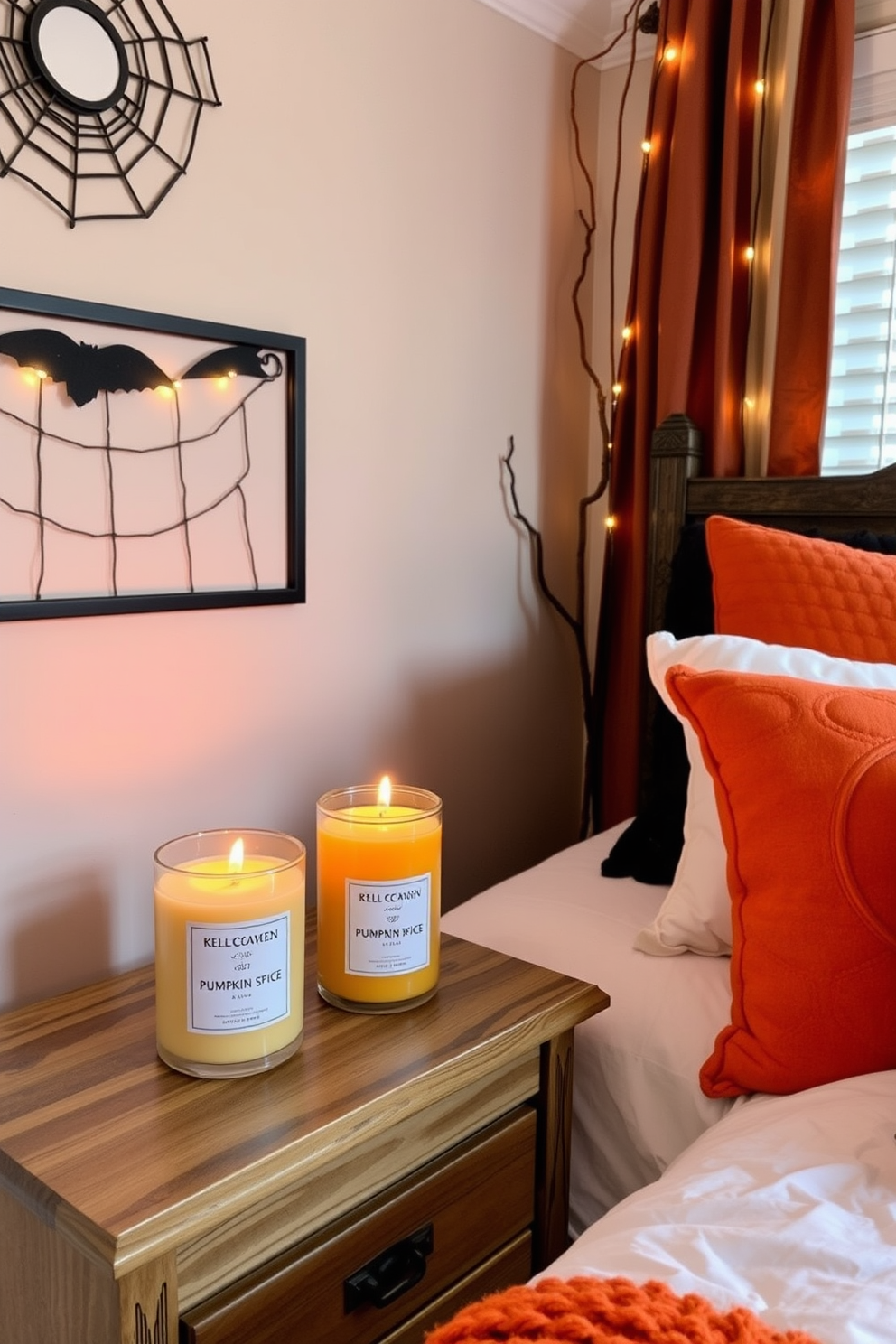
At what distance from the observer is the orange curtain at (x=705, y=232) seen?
5.65 ft

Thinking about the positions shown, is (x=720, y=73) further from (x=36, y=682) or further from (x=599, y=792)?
(x=36, y=682)

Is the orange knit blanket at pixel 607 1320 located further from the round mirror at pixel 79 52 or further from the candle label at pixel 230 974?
→ the round mirror at pixel 79 52

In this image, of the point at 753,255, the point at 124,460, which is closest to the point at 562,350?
the point at 753,255

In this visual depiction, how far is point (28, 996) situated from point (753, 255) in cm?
163

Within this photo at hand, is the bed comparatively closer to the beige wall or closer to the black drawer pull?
the black drawer pull

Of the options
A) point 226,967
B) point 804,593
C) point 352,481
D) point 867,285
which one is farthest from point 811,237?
point 226,967

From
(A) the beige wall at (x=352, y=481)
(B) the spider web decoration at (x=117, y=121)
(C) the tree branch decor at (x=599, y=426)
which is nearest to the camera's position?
(B) the spider web decoration at (x=117, y=121)

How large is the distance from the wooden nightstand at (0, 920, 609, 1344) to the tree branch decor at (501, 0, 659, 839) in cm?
97

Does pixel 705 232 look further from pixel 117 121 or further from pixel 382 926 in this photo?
pixel 382 926

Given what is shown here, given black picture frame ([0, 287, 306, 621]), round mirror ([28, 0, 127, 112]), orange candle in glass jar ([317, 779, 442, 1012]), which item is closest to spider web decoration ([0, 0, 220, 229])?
round mirror ([28, 0, 127, 112])

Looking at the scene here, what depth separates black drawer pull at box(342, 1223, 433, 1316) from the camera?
940 mm

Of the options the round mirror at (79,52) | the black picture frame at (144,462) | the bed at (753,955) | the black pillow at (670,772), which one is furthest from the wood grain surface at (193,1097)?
the round mirror at (79,52)

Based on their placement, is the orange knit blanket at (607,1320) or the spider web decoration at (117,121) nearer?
the orange knit blanket at (607,1320)

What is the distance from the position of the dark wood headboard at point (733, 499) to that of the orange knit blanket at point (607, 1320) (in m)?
1.27
